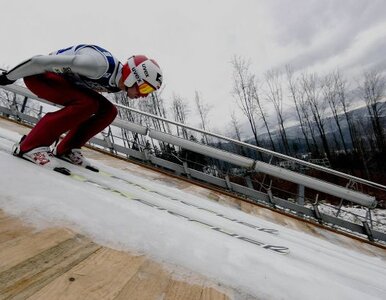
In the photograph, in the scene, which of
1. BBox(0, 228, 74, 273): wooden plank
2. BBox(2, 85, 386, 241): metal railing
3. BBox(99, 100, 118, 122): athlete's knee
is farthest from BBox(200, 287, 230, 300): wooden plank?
BBox(2, 85, 386, 241): metal railing

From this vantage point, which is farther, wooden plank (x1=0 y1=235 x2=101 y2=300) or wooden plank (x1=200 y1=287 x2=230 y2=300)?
wooden plank (x1=200 y1=287 x2=230 y2=300)

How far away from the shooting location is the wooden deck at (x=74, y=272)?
104 centimetres

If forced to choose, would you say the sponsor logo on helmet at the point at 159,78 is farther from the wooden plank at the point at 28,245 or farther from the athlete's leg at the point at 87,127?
the wooden plank at the point at 28,245

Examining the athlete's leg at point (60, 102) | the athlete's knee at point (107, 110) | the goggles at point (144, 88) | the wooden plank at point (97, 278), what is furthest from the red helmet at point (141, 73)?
the wooden plank at point (97, 278)

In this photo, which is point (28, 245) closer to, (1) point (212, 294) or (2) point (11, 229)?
(2) point (11, 229)

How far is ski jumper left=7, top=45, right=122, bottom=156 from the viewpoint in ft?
8.68

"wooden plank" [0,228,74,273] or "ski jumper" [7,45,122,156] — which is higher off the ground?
"ski jumper" [7,45,122,156]

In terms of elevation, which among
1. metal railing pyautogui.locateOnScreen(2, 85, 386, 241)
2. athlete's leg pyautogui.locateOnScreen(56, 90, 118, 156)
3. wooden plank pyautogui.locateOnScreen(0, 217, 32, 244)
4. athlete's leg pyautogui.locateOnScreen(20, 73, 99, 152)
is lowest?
metal railing pyautogui.locateOnScreen(2, 85, 386, 241)

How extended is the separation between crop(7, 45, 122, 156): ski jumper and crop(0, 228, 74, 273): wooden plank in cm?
156

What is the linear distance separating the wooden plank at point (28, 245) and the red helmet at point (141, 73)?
176cm

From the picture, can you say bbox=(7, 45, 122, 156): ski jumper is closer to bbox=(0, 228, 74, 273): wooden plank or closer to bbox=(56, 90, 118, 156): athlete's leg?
bbox=(56, 90, 118, 156): athlete's leg

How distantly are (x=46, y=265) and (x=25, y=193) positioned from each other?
73 centimetres

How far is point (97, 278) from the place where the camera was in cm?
115

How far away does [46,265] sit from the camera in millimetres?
1180
